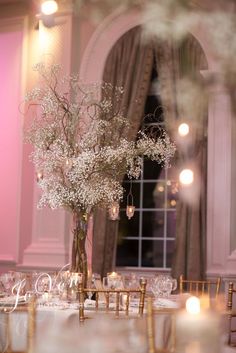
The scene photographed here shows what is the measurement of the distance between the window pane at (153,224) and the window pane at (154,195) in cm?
8

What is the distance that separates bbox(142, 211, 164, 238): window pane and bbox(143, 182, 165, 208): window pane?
8 cm

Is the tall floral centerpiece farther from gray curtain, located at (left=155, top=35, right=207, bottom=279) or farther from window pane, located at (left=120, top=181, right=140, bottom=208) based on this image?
window pane, located at (left=120, top=181, right=140, bottom=208)

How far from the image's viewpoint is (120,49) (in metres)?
6.52

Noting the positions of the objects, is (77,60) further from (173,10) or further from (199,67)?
(173,10)

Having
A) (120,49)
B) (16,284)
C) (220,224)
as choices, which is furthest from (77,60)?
(16,284)

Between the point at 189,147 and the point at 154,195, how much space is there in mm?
782

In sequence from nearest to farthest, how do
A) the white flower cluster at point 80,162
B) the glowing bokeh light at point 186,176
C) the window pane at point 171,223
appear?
the white flower cluster at point 80,162
the glowing bokeh light at point 186,176
the window pane at point 171,223

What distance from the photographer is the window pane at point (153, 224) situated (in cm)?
644

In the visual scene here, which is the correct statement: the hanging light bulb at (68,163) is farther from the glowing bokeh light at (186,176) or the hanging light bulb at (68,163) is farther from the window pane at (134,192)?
the window pane at (134,192)

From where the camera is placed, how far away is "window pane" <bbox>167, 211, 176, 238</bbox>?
6.36 metres

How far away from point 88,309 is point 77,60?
3.54m

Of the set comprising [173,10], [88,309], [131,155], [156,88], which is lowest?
[88,309]

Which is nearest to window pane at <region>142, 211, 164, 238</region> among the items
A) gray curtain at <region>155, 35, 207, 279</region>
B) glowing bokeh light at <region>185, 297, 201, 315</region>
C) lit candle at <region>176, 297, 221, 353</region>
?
gray curtain at <region>155, 35, 207, 279</region>

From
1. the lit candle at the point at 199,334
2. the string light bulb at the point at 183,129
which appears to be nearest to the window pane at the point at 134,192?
the string light bulb at the point at 183,129
